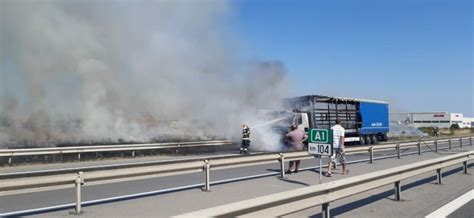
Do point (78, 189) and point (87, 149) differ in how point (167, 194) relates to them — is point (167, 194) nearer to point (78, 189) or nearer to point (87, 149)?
point (78, 189)

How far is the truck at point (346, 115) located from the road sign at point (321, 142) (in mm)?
10642

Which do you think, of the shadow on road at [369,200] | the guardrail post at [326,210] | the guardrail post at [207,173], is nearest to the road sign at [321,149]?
the shadow on road at [369,200]

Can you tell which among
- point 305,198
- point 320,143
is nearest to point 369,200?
point 320,143

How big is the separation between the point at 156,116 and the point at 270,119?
948 centimetres

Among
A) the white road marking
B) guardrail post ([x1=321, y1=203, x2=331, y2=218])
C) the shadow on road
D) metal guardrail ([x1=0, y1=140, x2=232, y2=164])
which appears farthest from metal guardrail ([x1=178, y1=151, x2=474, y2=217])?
metal guardrail ([x1=0, y1=140, x2=232, y2=164])

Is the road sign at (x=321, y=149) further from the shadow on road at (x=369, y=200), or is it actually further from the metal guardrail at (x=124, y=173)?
the metal guardrail at (x=124, y=173)

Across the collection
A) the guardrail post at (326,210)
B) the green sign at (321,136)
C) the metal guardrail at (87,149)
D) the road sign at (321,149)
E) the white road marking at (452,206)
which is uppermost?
the green sign at (321,136)

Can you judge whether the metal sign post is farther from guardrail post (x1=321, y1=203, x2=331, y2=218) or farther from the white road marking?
guardrail post (x1=321, y1=203, x2=331, y2=218)

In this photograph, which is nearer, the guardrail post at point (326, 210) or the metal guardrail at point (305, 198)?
the metal guardrail at point (305, 198)

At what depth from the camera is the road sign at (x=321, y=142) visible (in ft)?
32.3

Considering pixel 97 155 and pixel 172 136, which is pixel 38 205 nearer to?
pixel 97 155

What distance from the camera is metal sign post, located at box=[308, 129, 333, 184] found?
9852 millimetres

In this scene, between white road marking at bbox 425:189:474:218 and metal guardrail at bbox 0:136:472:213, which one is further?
white road marking at bbox 425:189:474:218

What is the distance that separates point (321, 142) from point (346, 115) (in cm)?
2067
